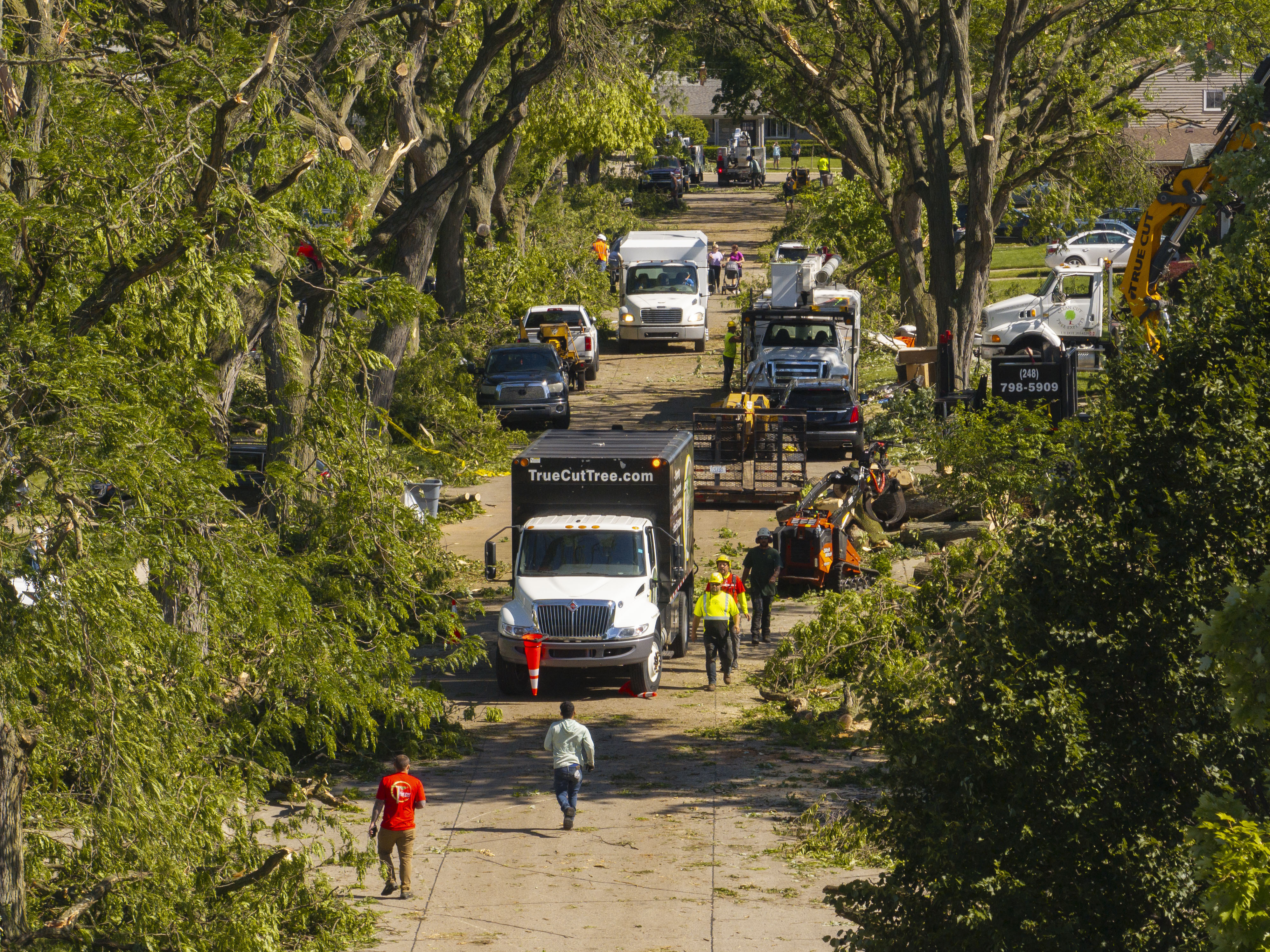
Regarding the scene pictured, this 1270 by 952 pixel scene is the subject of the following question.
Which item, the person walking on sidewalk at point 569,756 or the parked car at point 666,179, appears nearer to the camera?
the person walking on sidewalk at point 569,756

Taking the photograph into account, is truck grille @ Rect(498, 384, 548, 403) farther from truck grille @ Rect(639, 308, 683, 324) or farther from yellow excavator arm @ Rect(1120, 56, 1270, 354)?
yellow excavator arm @ Rect(1120, 56, 1270, 354)

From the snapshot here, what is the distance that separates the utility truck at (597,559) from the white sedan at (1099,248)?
94.8 feet

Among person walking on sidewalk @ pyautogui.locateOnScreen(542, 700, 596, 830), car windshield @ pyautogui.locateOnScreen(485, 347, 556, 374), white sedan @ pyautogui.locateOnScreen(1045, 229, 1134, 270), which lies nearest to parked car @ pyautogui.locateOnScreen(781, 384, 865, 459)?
car windshield @ pyautogui.locateOnScreen(485, 347, 556, 374)

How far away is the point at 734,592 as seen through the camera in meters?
16.4

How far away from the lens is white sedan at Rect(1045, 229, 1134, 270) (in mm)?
45312

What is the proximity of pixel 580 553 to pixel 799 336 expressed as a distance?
47.7 feet

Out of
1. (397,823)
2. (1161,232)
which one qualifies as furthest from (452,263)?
(397,823)

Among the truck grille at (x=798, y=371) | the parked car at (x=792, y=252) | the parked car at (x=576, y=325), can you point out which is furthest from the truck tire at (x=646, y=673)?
the parked car at (x=792, y=252)

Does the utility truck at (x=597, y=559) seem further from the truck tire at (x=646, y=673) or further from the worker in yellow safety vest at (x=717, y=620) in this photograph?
the worker in yellow safety vest at (x=717, y=620)

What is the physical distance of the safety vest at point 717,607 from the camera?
52.2 ft

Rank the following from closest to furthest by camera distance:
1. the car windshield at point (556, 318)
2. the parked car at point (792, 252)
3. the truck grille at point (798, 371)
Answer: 1. the truck grille at point (798, 371)
2. the car windshield at point (556, 318)
3. the parked car at point (792, 252)

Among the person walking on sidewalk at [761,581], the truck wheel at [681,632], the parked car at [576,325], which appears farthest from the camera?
the parked car at [576,325]

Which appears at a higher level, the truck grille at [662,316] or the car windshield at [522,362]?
the truck grille at [662,316]

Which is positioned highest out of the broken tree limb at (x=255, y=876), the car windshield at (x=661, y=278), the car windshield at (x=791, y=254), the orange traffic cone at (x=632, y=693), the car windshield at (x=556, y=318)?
the car windshield at (x=791, y=254)
